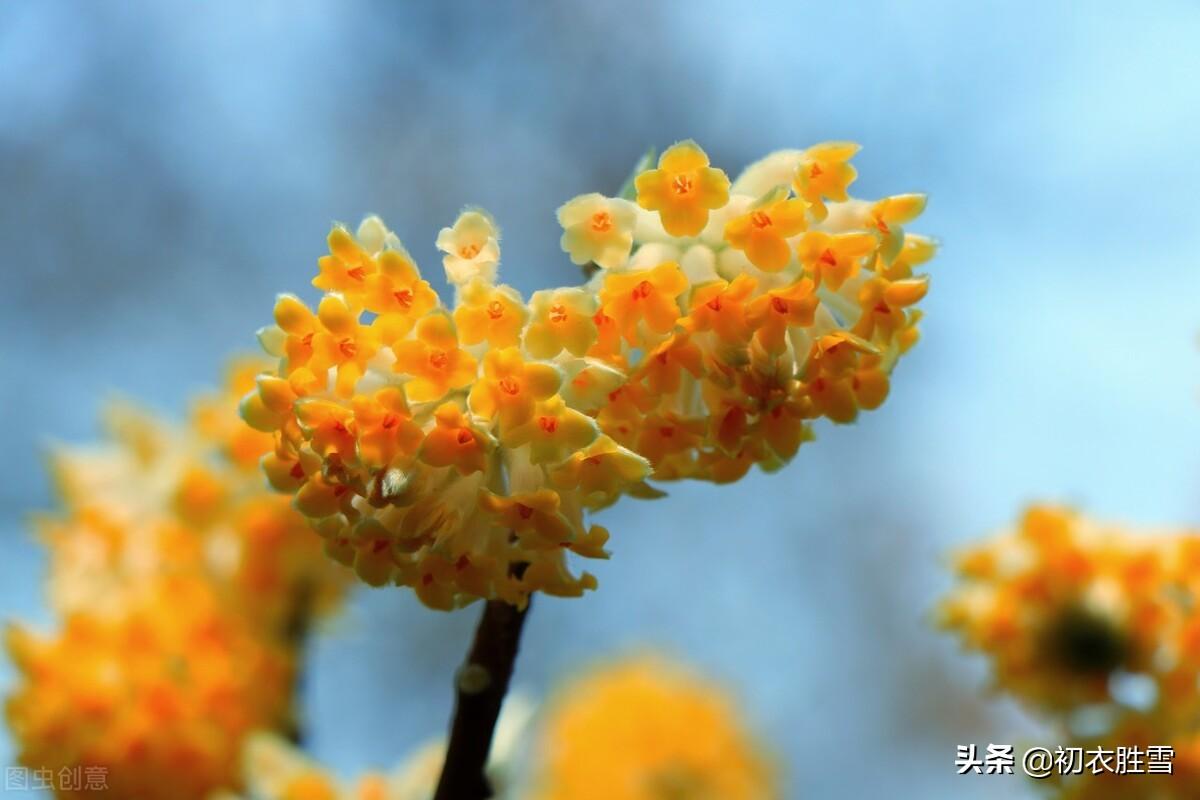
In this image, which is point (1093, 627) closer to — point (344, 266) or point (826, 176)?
point (826, 176)

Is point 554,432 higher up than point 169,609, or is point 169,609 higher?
point 169,609

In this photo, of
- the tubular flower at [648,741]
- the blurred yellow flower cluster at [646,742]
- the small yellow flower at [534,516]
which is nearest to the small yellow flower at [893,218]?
the small yellow flower at [534,516]

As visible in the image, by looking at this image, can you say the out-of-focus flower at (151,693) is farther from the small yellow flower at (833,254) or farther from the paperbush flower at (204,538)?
the small yellow flower at (833,254)

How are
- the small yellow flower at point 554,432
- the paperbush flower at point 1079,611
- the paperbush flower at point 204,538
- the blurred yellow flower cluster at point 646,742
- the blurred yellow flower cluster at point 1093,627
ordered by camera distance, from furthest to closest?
the blurred yellow flower cluster at point 646,742 < the paperbush flower at point 204,538 < the paperbush flower at point 1079,611 < the blurred yellow flower cluster at point 1093,627 < the small yellow flower at point 554,432

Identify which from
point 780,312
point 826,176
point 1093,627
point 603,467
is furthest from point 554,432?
point 1093,627

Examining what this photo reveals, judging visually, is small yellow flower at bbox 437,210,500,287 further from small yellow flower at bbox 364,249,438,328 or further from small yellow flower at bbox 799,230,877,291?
small yellow flower at bbox 799,230,877,291
